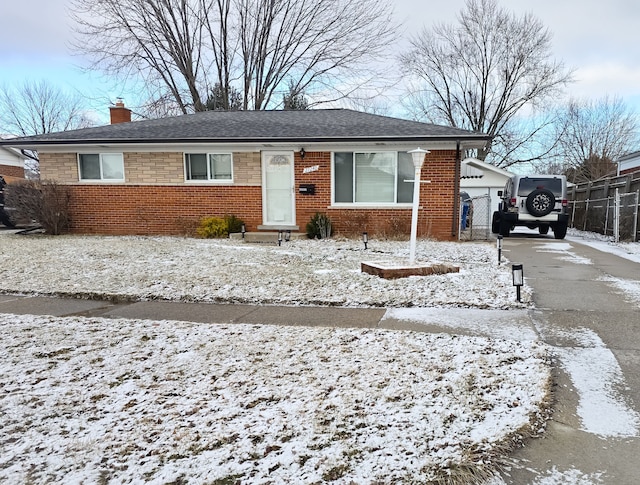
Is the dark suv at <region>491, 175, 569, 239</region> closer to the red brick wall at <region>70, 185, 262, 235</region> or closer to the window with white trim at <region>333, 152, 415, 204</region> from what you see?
the window with white trim at <region>333, 152, 415, 204</region>

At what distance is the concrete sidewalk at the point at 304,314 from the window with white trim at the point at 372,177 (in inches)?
288

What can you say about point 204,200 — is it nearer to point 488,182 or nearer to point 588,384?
point 588,384

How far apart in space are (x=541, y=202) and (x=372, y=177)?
18.0 ft

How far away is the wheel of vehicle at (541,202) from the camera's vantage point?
1243 centimetres

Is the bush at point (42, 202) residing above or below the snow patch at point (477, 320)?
above

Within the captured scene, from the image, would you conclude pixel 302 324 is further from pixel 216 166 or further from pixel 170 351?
pixel 216 166

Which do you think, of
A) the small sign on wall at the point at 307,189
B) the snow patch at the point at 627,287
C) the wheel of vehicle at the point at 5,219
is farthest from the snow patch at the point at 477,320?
the wheel of vehicle at the point at 5,219

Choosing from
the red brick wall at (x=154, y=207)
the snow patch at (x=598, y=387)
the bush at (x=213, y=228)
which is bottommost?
the snow patch at (x=598, y=387)

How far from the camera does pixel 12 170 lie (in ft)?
90.5

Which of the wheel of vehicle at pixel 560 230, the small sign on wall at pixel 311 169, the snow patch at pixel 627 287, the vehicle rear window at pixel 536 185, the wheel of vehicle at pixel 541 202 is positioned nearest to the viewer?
the snow patch at pixel 627 287

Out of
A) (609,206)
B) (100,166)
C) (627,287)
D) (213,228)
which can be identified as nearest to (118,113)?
(100,166)

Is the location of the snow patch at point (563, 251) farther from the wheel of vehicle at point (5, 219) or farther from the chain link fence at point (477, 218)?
the wheel of vehicle at point (5, 219)

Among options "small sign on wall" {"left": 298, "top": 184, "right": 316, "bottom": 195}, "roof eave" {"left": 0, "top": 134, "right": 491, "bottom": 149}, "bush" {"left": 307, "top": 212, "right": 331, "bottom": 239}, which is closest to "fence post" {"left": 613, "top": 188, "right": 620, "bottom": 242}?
"roof eave" {"left": 0, "top": 134, "right": 491, "bottom": 149}

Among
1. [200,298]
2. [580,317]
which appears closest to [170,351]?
[200,298]
